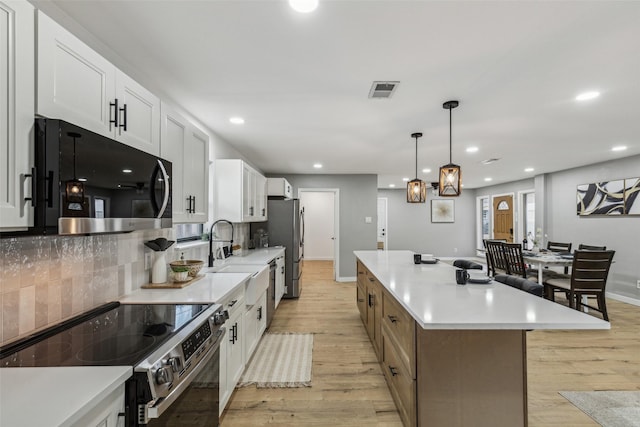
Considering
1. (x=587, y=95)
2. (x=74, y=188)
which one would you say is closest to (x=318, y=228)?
(x=587, y=95)

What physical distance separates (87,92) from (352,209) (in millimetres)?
5583

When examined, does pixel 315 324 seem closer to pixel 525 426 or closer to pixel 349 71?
pixel 525 426

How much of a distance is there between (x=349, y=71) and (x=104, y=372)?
2.09 m

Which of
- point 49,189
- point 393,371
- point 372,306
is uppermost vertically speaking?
point 49,189

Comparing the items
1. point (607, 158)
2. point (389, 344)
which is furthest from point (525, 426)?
point (607, 158)

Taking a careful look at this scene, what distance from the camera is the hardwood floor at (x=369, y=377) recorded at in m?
2.07

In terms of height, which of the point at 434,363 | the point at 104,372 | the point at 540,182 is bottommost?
the point at 434,363

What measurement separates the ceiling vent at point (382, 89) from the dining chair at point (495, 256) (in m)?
3.45

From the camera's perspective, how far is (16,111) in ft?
3.10

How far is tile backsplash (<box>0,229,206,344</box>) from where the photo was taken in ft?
3.93

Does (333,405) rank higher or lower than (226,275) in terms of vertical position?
lower

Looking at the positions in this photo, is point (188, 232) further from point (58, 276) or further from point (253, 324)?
point (58, 276)

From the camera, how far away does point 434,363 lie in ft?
5.36

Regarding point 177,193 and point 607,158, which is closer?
point 177,193
